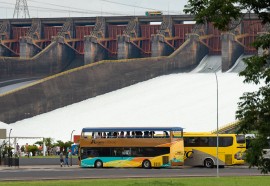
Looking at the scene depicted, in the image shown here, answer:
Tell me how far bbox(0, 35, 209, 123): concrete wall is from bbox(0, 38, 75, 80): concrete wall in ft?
29.9

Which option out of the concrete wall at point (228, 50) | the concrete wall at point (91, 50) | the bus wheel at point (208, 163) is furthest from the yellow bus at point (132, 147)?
the concrete wall at point (91, 50)

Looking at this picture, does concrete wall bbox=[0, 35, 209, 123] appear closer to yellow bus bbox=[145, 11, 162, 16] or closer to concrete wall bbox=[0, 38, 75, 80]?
concrete wall bbox=[0, 38, 75, 80]

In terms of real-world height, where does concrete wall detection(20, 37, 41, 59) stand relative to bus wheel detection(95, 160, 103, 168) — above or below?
above

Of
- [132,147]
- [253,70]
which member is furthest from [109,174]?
[253,70]

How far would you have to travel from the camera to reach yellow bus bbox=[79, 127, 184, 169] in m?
79.4

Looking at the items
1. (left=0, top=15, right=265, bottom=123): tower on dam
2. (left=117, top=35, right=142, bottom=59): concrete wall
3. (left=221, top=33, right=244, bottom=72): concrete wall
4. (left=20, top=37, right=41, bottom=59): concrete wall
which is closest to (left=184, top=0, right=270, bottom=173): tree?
(left=0, top=15, right=265, bottom=123): tower on dam

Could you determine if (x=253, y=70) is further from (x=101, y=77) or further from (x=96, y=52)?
(x=96, y=52)

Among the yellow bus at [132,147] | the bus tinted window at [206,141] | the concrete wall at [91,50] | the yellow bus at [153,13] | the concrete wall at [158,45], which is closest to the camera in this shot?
the yellow bus at [132,147]

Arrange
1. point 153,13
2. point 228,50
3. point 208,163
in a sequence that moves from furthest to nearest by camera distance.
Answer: point 153,13, point 228,50, point 208,163

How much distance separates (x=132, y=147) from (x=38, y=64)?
55696 mm

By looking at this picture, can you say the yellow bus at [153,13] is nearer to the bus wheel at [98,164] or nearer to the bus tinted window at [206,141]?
the bus tinted window at [206,141]

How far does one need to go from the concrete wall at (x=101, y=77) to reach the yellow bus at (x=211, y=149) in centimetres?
4308

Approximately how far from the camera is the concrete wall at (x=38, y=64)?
436 ft

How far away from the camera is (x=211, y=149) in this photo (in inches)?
3194
